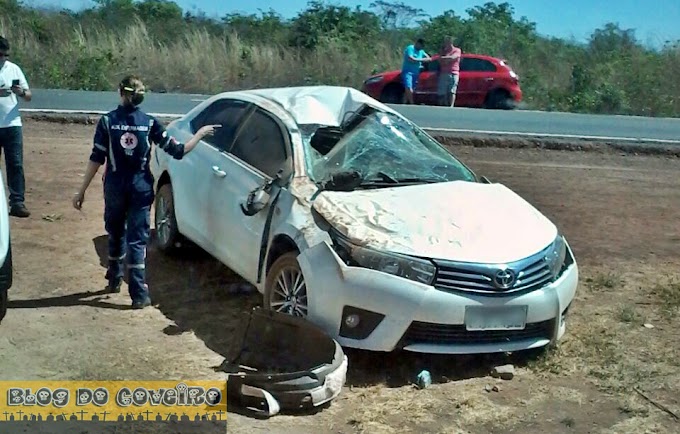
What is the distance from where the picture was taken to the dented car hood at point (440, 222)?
6.18 metres

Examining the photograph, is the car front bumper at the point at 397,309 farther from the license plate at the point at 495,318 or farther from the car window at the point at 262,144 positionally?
the car window at the point at 262,144

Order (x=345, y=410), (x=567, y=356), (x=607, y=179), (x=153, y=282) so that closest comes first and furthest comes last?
(x=345, y=410)
(x=567, y=356)
(x=153, y=282)
(x=607, y=179)

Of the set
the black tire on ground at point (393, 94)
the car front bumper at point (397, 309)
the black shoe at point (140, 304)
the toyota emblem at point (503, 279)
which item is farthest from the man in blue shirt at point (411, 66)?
the toyota emblem at point (503, 279)

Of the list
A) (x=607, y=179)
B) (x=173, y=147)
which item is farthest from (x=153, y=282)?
(x=607, y=179)

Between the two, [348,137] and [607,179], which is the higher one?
[348,137]

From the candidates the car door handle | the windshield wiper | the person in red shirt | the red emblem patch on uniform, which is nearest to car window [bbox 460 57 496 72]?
the person in red shirt

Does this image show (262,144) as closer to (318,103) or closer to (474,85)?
(318,103)

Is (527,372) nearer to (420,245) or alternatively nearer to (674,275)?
Answer: (420,245)

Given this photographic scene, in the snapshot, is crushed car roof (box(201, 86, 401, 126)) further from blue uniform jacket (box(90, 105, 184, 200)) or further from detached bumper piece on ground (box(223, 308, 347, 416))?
detached bumper piece on ground (box(223, 308, 347, 416))

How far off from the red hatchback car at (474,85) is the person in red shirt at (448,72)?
4.06 feet

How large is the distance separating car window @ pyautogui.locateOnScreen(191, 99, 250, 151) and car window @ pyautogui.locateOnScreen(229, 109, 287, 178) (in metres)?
0.16

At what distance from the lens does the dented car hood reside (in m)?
6.18

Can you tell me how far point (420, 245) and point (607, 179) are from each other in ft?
29.6

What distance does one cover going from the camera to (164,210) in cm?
879
